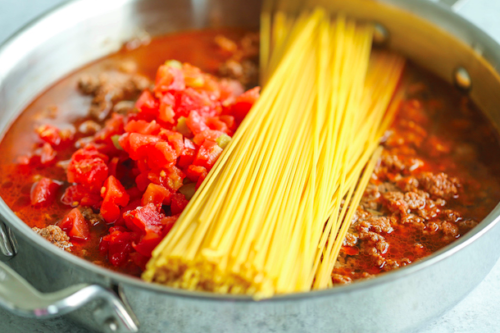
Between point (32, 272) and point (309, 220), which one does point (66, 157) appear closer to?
point (32, 272)

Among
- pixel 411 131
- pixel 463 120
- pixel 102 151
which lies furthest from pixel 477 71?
pixel 102 151

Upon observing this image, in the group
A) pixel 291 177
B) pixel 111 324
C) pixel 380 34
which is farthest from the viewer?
pixel 380 34

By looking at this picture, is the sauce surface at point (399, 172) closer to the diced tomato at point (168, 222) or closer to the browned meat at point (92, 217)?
the browned meat at point (92, 217)

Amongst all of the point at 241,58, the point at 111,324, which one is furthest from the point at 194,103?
the point at 111,324

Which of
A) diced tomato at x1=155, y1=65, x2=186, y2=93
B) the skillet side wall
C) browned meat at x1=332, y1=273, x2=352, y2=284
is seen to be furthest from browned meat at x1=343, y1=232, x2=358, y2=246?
diced tomato at x1=155, y1=65, x2=186, y2=93

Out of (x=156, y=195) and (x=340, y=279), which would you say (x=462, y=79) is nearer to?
(x=340, y=279)

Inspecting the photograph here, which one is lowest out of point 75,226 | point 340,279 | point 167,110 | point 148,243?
point 340,279

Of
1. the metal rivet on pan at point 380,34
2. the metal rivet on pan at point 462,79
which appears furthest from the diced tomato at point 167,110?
the metal rivet on pan at point 462,79
